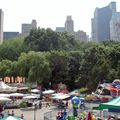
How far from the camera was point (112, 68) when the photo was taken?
179 feet

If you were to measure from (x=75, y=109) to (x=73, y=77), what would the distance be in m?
37.7

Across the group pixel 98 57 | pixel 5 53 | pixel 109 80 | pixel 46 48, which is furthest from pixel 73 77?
pixel 5 53

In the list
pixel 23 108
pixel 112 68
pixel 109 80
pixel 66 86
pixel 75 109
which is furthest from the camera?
pixel 66 86

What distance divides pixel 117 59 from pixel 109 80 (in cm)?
714

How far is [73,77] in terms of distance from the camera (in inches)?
2589

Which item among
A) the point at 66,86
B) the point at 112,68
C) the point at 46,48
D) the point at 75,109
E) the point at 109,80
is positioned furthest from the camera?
the point at 46,48

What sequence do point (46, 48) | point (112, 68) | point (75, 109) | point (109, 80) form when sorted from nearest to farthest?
1. point (75, 109)
2. point (109, 80)
3. point (112, 68)
4. point (46, 48)

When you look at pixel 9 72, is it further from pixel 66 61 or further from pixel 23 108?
pixel 23 108

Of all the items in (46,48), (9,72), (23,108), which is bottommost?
(23,108)

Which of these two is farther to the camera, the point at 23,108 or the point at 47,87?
the point at 47,87

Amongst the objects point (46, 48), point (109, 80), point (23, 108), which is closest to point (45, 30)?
point (46, 48)

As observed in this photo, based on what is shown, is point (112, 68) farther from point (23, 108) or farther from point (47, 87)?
point (23, 108)

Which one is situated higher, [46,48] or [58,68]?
[46,48]

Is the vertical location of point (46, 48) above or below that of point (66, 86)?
above
